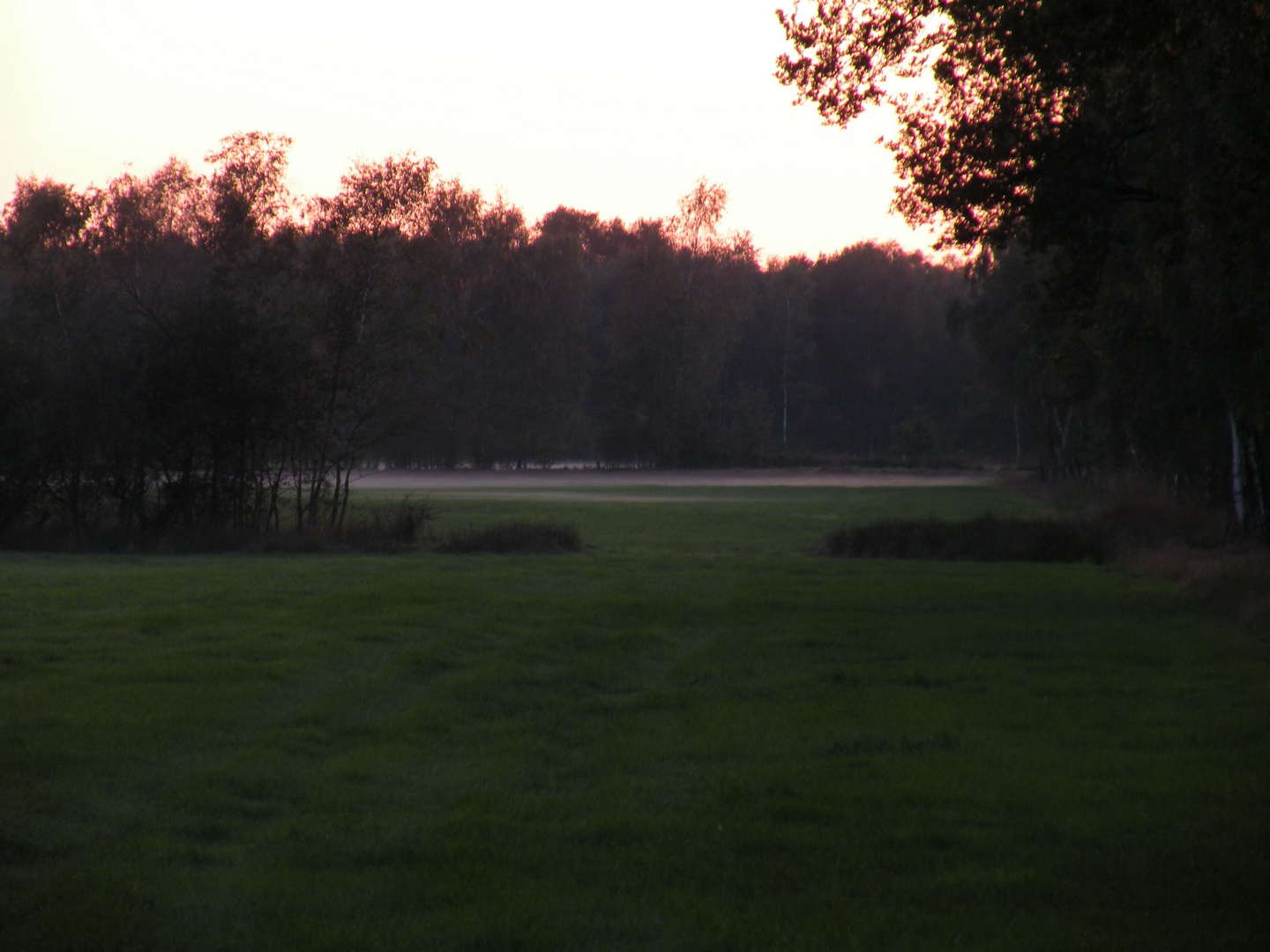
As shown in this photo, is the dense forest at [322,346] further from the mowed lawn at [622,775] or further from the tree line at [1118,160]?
the tree line at [1118,160]

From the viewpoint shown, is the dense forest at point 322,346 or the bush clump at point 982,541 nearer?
the bush clump at point 982,541

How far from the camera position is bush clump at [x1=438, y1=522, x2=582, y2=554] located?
27.4 meters

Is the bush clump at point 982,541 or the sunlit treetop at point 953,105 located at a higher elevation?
the sunlit treetop at point 953,105

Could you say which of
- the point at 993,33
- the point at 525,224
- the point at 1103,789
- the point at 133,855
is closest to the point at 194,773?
the point at 133,855

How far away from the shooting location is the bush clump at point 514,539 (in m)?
27.4

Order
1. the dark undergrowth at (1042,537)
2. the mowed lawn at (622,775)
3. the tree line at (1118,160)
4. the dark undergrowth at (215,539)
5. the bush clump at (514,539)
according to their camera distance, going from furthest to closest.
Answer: the dark undergrowth at (215,539) → the bush clump at (514,539) → the dark undergrowth at (1042,537) → the tree line at (1118,160) → the mowed lawn at (622,775)

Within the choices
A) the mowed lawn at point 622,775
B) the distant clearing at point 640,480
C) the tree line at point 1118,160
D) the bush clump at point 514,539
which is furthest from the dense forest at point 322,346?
the tree line at point 1118,160

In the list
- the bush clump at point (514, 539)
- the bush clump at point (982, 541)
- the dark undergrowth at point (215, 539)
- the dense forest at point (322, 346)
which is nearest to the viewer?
the bush clump at point (982, 541)

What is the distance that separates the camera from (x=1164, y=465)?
30438 millimetres

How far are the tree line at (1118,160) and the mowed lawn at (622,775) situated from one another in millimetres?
4404

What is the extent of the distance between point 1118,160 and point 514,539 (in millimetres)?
15355

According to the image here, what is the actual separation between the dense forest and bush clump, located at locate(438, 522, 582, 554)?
4.94 meters

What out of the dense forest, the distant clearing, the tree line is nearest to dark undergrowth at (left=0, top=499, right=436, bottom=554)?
the dense forest

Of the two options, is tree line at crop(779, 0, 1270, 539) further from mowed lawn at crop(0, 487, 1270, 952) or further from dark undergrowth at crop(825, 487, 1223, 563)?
mowed lawn at crop(0, 487, 1270, 952)
